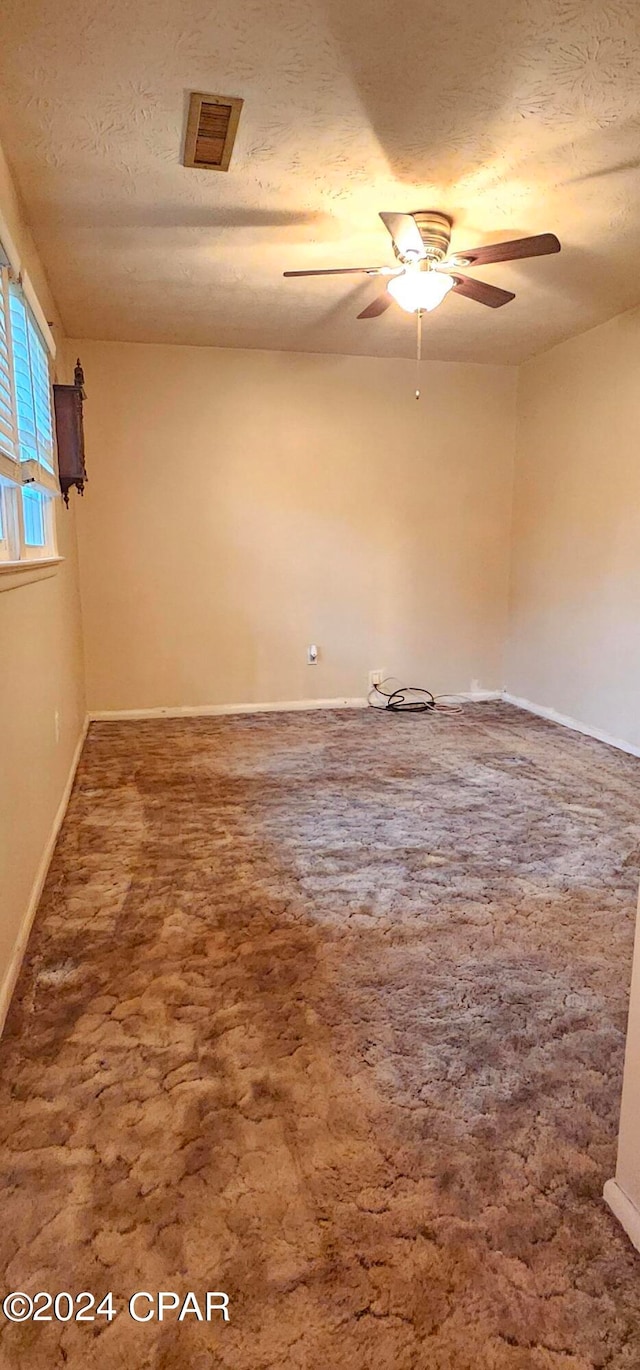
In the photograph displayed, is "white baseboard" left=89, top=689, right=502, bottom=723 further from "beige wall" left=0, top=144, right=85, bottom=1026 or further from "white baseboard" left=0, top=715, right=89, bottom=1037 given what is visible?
"white baseboard" left=0, top=715, right=89, bottom=1037

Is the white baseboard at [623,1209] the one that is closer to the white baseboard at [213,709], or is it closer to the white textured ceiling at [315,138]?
the white textured ceiling at [315,138]

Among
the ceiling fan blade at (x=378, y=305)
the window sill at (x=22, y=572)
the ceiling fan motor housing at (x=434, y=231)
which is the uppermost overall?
the ceiling fan motor housing at (x=434, y=231)

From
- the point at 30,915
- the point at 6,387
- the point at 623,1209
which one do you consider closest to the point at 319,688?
the point at 30,915

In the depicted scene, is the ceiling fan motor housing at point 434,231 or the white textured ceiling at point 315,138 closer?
the white textured ceiling at point 315,138

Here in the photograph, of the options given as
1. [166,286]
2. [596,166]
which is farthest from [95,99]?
[596,166]

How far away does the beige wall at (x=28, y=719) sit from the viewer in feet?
6.13

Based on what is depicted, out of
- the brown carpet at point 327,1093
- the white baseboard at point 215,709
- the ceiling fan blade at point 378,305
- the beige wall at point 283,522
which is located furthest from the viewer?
the white baseboard at point 215,709

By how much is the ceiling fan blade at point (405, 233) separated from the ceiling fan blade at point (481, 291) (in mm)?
208

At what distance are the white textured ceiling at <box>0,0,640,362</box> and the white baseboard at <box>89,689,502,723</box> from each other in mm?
2506

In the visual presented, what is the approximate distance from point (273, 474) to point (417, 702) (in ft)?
6.42

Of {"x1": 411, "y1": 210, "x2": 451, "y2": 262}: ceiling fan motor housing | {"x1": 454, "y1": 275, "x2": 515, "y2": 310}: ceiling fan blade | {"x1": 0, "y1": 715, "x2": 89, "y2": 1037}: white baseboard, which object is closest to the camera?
{"x1": 0, "y1": 715, "x2": 89, "y2": 1037}: white baseboard

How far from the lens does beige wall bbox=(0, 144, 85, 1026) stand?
187 cm

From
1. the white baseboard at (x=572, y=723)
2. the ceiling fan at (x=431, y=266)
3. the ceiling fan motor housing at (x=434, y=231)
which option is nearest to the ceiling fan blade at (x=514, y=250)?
the ceiling fan at (x=431, y=266)

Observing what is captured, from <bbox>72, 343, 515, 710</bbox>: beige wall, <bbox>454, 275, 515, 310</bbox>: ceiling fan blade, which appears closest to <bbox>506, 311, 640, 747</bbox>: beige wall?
<bbox>72, 343, 515, 710</bbox>: beige wall
